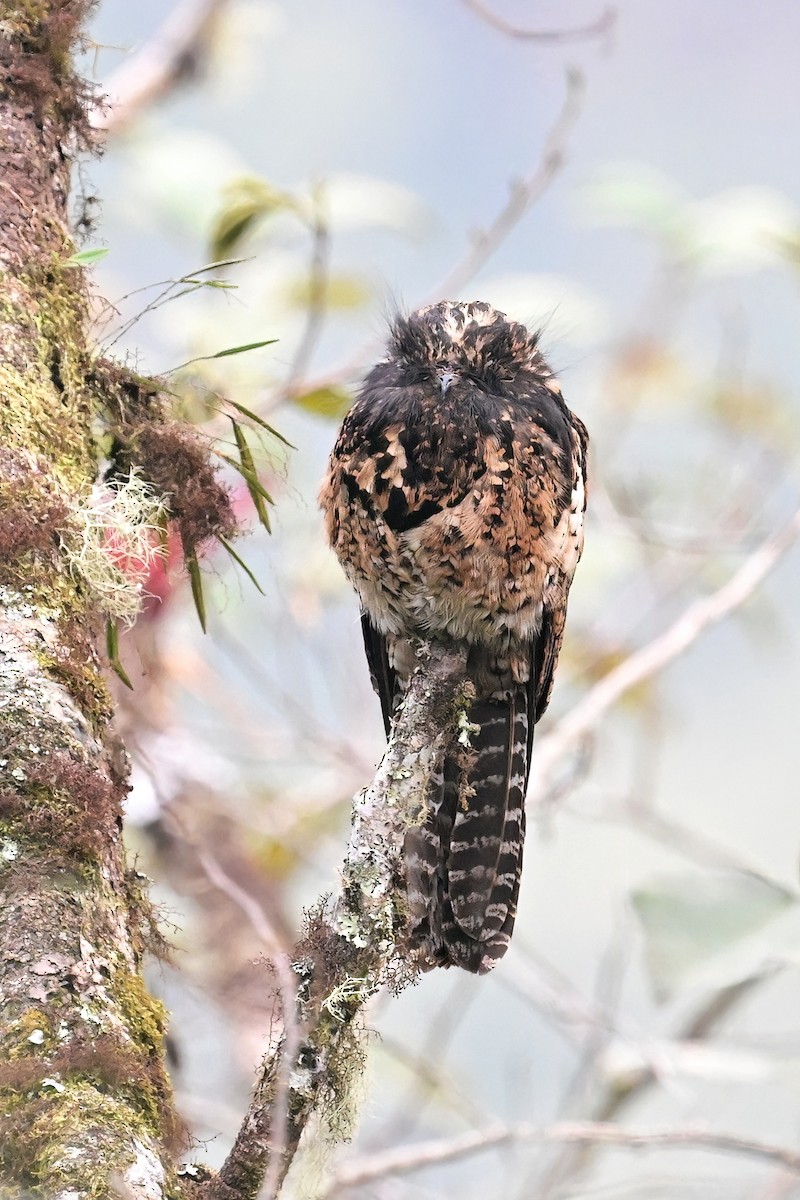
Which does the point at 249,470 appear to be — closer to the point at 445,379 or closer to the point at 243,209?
the point at 445,379

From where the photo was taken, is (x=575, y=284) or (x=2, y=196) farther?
(x=575, y=284)

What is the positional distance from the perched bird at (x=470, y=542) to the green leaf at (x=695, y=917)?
1.03 ft

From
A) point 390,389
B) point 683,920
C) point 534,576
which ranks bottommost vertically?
point 683,920

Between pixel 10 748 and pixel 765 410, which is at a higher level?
pixel 765 410

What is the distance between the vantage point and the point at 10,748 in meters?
1.74

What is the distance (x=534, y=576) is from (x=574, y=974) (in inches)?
215

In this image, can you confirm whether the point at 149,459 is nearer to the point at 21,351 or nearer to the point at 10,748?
the point at 21,351

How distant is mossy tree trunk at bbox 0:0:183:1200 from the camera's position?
1.52 metres

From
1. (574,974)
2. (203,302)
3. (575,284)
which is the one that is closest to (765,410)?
(575,284)

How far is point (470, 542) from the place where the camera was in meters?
2.41

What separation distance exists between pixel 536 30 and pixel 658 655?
1.65 meters

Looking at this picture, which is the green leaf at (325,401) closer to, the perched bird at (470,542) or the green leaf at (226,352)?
the perched bird at (470,542)

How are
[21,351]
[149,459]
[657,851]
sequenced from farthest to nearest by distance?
1. [657,851]
2. [149,459]
3. [21,351]

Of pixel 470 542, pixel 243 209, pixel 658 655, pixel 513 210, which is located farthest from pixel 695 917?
pixel 513 210
